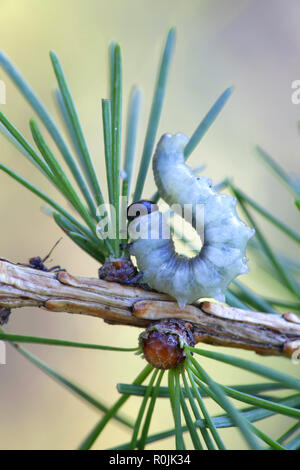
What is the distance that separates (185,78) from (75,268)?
78 cm

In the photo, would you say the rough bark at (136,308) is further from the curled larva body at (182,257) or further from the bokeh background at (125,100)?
the bokeh background at (125,100)

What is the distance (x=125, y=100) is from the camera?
5.97ft

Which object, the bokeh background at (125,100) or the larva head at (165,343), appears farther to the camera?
the bokeh background at (125,100)

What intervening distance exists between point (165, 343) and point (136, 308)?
0.04 meters

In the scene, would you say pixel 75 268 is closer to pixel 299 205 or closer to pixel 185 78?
pixel 185 78

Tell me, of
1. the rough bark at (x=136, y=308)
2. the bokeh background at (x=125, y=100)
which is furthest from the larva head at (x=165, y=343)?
the bokeh background at (x=125, y=100)

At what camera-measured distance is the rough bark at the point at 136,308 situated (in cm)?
44

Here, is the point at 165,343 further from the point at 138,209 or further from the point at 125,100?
the point at 125,100

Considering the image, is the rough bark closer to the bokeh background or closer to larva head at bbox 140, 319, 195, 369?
larva head at bbox 140, 319, 195, 369

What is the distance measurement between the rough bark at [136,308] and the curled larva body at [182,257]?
16 millimetres

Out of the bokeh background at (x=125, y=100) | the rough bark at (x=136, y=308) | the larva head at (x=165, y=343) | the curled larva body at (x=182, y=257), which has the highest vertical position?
the bokeh background at (x=125, y=100)

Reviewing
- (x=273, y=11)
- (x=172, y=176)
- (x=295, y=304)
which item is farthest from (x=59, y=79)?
(x=273, y=11)

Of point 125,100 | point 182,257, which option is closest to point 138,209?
point 182,257

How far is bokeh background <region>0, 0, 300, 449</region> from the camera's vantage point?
1438 mm
